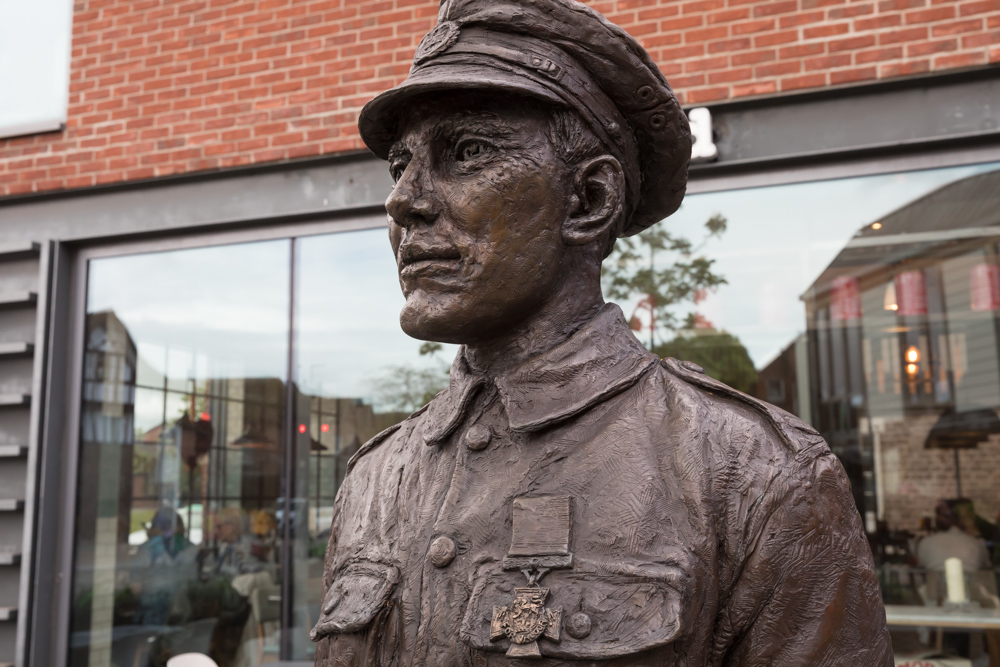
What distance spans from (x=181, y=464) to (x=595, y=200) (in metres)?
5.22

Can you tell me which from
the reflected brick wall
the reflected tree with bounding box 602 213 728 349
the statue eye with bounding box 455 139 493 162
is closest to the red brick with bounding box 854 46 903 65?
the reflected tree with bounding box 602 213 728 349

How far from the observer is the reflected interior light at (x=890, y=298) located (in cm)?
498

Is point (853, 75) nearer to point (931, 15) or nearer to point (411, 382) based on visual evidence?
point (931, 15)

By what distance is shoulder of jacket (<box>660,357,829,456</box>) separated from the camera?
145 cm

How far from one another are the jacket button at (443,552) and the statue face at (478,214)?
366 millimetres

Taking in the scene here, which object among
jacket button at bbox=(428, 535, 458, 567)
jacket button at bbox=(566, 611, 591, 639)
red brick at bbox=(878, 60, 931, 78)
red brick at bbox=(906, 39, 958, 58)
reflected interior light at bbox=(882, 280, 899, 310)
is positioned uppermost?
red brick at bbox=(906, 39, 958, 58)

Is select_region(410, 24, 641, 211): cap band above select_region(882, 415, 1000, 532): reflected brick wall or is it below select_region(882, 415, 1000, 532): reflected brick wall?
above

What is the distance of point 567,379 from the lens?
1585 mm

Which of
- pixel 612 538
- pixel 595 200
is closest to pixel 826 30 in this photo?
pixel 595 200

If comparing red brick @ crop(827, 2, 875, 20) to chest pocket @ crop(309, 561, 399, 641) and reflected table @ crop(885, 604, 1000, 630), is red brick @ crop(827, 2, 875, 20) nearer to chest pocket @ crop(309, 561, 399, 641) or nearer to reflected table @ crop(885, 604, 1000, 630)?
reflected table @ crop(885, 604, 1000, 630)

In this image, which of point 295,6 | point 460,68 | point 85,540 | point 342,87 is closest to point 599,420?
point 460,68

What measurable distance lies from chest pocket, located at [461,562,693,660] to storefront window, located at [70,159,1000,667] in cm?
390

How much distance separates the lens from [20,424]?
6234 mm

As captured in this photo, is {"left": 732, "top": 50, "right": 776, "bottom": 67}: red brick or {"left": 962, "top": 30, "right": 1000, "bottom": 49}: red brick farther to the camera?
{"left": 732, "top": 50, "right": 776, "bottom": 67}: red brick
